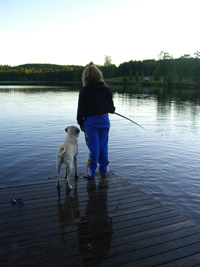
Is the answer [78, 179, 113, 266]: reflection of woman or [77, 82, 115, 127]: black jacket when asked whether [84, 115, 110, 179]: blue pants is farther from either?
[78, 179, 113, 266]: reflection of woman

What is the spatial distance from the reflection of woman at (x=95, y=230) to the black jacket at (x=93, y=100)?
1.75 meters

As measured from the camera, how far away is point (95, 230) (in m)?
3.57

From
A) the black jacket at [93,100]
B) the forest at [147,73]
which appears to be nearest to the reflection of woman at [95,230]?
the black jacket at [93,100]

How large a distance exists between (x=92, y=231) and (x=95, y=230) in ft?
0.19

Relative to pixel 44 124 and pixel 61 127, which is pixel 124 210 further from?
pixel 44 124

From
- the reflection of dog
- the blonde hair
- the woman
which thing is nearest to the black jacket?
the woman

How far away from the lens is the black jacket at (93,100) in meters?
5.10

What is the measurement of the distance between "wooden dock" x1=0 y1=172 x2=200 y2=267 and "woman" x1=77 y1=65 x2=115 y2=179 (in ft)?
3.67

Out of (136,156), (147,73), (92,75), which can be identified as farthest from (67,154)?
(147,73)

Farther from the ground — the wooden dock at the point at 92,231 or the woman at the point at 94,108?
the woman at the point at 94,108

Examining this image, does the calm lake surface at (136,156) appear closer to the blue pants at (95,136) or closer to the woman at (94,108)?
the blue pants at (95,136)

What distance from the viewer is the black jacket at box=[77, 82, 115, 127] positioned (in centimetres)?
510

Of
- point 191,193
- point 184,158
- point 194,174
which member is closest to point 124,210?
point 191,193

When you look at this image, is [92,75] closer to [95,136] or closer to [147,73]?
[95,136]
